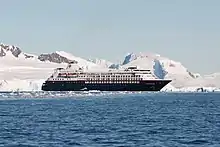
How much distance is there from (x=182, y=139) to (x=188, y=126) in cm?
968

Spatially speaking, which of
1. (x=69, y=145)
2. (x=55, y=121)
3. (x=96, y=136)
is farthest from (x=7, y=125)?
(x=69, y=145)

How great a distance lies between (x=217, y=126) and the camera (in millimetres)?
50656

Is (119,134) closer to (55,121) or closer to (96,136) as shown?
(96,136)

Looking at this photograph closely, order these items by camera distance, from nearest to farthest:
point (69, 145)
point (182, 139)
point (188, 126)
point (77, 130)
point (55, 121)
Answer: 1. point (69, 145)
2. point (182, 139)
3. point (77, 130)
4. point (188, 126)
5. point (55, 121)

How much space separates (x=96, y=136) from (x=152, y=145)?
19.4ft

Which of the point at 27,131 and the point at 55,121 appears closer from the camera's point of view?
the point at 27,131

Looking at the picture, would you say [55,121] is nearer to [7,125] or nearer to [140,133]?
[7,125]

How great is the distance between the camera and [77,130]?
4762cm

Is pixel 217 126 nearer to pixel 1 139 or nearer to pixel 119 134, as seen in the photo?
pixel 119 134

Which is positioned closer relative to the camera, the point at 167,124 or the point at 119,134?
the point at 119,134

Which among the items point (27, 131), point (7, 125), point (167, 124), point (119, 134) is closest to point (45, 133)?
point (27, 131)

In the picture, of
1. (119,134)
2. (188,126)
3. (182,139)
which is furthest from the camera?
(188,126)

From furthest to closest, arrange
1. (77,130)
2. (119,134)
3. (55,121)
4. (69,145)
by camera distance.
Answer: (55,121) → (77,130) → (119,134) → (69,145)

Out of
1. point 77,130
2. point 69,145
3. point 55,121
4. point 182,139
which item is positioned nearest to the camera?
point 69,145
